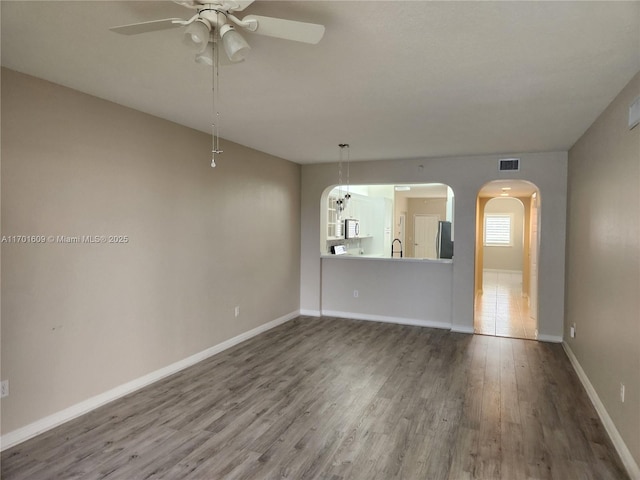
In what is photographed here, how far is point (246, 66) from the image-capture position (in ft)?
8.37

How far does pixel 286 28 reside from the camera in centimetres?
172

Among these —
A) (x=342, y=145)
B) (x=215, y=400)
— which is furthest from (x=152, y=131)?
(x=215, y=400)

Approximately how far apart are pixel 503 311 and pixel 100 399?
646 centimetres

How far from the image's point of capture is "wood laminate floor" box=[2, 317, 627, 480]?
7.98 feet

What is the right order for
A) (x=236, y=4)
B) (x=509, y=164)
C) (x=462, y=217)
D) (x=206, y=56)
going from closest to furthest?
(x=236, y=4), (x=206, y=56), (x=509, y=164), (x=462, y=217)

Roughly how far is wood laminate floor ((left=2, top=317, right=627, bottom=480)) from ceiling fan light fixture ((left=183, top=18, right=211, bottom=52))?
240 centimetres

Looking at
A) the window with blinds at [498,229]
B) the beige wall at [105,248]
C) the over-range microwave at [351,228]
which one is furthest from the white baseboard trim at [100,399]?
the window with blinds at [498,229]

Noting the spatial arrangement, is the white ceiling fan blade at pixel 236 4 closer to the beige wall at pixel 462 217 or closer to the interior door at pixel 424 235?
the beige wall at pixel 462 217

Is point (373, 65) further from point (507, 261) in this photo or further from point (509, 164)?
point (507, 261)

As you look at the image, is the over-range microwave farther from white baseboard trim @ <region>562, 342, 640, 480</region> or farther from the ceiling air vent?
white baseboard trim @ <region>562, 342, 640, 480</region>

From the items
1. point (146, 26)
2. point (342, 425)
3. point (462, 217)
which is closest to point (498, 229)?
point (462, 217)

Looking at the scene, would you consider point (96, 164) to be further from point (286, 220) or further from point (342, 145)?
point (286, 220)

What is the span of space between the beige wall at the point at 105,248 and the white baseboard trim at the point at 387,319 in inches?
74.9

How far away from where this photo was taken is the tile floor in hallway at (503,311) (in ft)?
Answer: 18.6
